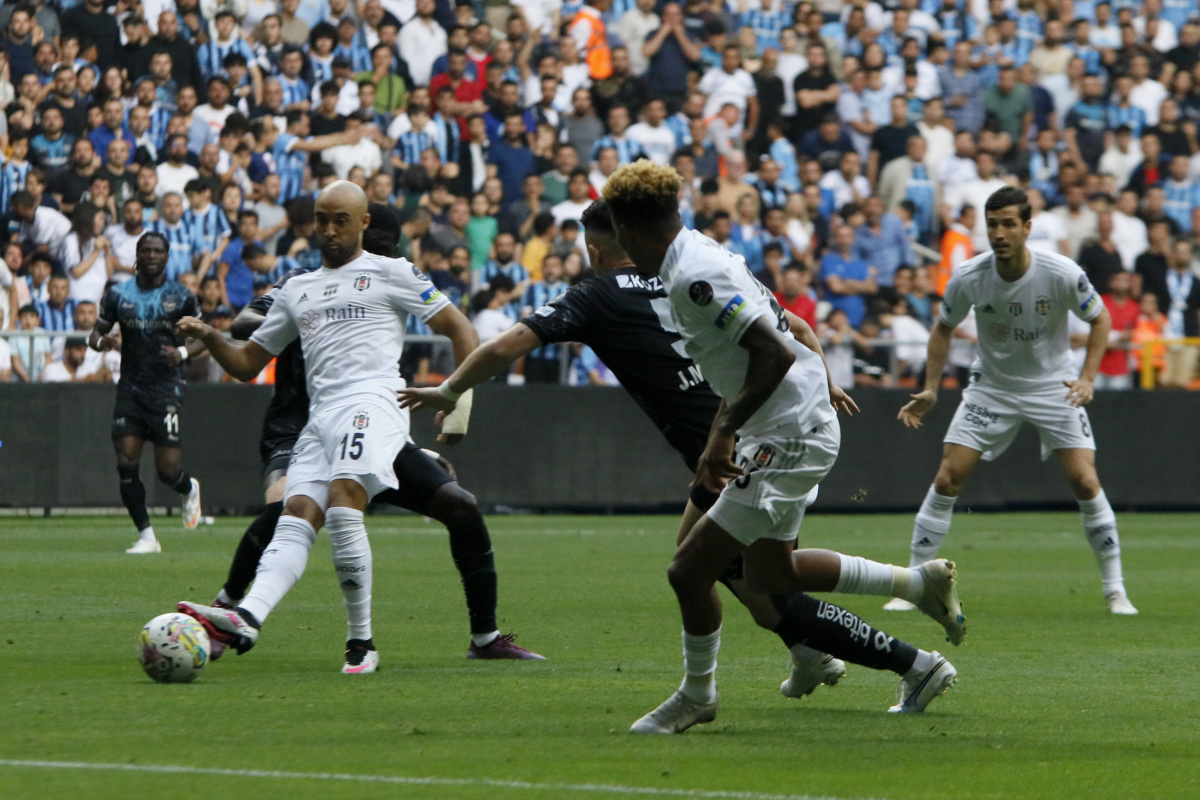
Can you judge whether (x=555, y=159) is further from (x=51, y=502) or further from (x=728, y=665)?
(x=728, y=665)

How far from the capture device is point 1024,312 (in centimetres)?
1135

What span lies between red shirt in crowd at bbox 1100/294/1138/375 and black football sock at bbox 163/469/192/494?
1082 centimetres

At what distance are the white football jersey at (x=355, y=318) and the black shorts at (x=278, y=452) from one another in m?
1.02

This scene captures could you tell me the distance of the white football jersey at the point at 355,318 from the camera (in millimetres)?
8273

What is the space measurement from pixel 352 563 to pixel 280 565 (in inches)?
12.9

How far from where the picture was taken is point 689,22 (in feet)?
79.4

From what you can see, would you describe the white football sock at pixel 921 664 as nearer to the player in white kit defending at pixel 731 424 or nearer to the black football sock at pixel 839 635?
the black football sock at pixel 839 635

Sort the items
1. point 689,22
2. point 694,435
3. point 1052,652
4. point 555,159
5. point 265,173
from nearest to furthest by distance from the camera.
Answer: point 694,435 < point 1052,652 < point 265,173 < point 555,159 < point 689,22

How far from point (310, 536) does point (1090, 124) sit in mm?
18926

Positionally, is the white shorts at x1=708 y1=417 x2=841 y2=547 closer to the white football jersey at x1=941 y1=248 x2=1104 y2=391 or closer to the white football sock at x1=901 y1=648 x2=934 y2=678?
the white football sock at x1=901 y1=648 x2=934 y2=678

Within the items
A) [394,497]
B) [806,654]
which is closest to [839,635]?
[806,654]

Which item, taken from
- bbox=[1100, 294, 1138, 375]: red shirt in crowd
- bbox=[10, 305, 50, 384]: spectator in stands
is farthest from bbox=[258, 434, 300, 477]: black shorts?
bbox=[1100, 294, 1138, 375]: red shirt in crowd

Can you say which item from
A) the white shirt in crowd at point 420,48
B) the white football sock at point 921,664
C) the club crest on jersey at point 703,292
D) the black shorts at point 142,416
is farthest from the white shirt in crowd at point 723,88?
the club crest on jersey at point 703,292

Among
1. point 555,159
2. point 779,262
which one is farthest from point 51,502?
point 779,262
